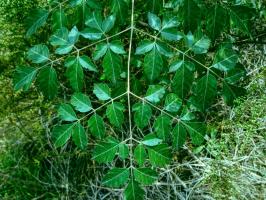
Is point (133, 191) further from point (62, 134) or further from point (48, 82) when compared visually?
point (48, 82)

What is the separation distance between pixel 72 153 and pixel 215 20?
1.38 meters

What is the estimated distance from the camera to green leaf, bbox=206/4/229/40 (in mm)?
1282

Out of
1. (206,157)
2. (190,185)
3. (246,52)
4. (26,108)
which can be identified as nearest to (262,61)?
(246,52)

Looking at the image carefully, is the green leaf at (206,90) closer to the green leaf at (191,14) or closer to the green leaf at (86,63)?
the green leaf at (191,14)

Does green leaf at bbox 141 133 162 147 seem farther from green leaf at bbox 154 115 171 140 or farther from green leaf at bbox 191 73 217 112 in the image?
green leaf at bbox 191 73 217 112

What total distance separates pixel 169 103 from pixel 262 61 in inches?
49.7

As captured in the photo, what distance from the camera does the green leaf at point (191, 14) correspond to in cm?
124

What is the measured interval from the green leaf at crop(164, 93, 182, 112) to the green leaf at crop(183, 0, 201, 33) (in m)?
0.23

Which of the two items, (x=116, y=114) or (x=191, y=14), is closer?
(x=191, y=14)

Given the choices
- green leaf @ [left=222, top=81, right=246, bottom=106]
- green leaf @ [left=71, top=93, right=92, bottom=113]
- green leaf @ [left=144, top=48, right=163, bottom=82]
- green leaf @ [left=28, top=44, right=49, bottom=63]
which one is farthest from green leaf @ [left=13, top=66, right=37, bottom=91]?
green leaf @ [left=222, top=81, right=246, bottom=106]

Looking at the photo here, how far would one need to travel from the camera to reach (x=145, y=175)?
134 cm

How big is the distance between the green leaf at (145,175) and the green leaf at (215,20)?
444mm

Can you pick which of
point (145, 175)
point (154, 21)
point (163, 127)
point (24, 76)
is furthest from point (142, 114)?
point (24, 76)

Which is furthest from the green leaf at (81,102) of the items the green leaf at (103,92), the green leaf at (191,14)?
the green leaf at (191,14)
